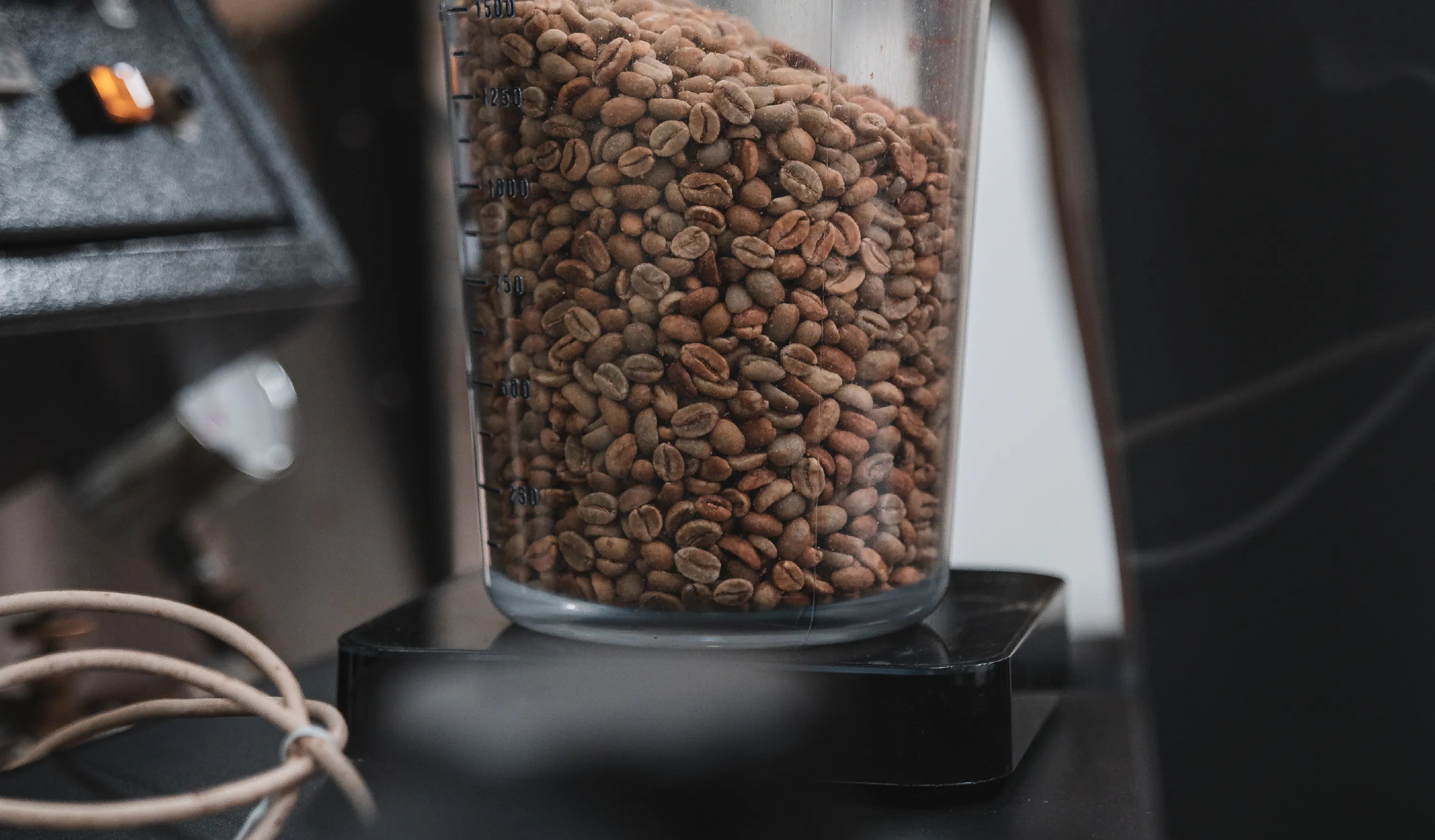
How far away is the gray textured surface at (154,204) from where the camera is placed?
0.50 m

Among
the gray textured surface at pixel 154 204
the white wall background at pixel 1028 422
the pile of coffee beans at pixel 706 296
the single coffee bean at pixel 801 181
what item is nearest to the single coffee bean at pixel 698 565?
the pile of coffee beans at pixel 706 296

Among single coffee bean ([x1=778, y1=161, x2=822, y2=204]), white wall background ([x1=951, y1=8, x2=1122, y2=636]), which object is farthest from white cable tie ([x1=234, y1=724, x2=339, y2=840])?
white wall background ([x1=951, y1=8, x2=1122, y2=636])

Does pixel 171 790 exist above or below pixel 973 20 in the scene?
below

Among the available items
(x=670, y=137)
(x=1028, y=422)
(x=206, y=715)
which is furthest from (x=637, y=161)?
(x=1028, y=422)

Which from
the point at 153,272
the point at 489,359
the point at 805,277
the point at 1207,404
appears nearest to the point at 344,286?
the point at 153,272

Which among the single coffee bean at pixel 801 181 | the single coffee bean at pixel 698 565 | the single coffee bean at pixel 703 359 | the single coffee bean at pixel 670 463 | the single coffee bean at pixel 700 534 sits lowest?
the single coffee bean at pixel 698 565

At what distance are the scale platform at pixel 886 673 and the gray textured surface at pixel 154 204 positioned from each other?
0.58ft

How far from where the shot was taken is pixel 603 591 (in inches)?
16.3

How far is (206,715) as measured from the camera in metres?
0.45

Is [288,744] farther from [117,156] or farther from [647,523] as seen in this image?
[117,156]

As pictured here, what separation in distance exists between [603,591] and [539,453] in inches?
2.1

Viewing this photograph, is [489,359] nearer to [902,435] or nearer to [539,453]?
[539,453]

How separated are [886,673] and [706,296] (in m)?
0.13

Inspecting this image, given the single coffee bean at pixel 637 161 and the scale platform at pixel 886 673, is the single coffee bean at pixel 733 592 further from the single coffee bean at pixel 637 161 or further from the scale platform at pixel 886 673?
the single coffee bean at pixel 637 161
